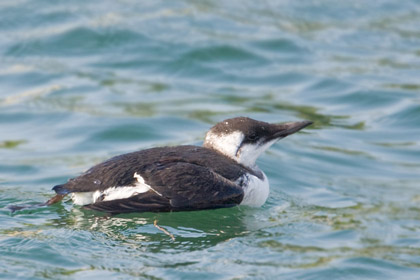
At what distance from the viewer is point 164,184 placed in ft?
21.1

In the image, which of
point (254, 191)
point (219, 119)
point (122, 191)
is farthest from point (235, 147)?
point (219, 119)

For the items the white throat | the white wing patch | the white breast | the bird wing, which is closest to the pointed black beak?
the white throat

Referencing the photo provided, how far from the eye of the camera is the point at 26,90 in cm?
1112

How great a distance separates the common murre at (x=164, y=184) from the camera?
21.0ft

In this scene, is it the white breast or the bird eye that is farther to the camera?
→ the bird eye

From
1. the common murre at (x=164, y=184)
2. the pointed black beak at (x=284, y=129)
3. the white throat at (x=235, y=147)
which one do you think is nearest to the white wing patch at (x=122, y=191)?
the common murre at (x=164, y=184)

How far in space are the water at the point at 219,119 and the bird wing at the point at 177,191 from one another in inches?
7.8

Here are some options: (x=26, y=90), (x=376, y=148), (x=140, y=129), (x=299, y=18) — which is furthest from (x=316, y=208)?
(x=299, y=18)

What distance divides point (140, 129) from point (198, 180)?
3448 mm

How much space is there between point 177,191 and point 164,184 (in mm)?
112

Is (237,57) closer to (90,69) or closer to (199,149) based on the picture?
(90,69)

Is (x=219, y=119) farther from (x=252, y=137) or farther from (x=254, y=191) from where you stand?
(x=254, y=191)

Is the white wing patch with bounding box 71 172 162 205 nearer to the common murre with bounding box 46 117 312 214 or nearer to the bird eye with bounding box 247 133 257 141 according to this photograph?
the common murre with bounding box 46 117 312 214

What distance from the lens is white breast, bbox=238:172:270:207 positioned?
681 centimetres
